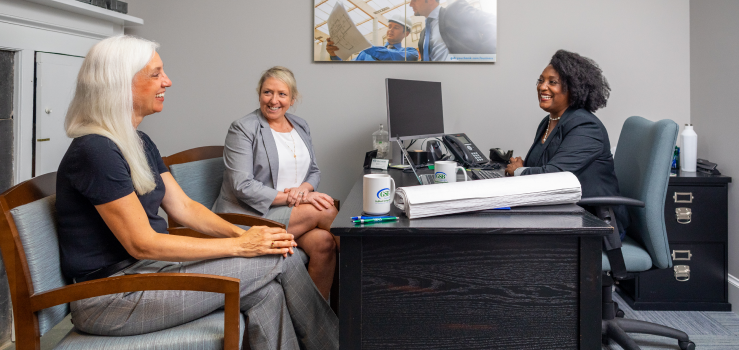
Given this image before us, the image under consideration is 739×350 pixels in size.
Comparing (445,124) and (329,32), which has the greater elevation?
(329,32)

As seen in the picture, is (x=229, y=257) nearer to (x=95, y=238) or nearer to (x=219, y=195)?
(x=95, y=238)

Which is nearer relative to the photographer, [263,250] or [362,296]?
[362,296]

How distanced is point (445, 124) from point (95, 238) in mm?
2292

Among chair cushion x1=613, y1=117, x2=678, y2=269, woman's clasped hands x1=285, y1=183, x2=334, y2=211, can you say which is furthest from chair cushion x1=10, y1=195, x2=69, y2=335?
chair cushion x1=613, y1=117, x2=678, y2=269

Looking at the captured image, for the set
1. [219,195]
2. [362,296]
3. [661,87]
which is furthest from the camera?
[661,87]

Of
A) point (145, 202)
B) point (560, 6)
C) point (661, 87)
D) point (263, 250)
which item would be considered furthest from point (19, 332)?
point (661, 87)

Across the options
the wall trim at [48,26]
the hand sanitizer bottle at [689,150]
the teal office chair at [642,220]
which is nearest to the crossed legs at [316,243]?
the teal office chair at [642,220]

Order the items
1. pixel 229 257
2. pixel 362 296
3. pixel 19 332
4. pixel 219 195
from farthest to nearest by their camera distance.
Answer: pixel 219 195, pixel 229 257, pixel 362 296, pixel 19 332

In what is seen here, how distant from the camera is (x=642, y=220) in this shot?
2.07 metres

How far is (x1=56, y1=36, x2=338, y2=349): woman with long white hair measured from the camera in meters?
1.34

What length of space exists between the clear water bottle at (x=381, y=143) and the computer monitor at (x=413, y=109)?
1.02 ft

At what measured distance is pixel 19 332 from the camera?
1.26 meters

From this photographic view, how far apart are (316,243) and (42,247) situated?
1057 millimetres

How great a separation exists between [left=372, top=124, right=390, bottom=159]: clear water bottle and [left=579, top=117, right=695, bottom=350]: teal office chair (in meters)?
1.34
